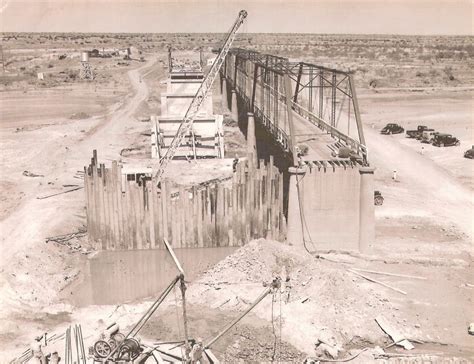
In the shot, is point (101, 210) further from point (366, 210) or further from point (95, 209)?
point (366, 210)

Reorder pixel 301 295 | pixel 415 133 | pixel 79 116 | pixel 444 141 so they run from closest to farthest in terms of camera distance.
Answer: pixel 301 295, pixel 444 141, pixel 415 133, pixel 79 116

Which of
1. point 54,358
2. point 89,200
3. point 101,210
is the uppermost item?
point 89,200

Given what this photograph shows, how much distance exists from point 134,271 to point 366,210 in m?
8.89

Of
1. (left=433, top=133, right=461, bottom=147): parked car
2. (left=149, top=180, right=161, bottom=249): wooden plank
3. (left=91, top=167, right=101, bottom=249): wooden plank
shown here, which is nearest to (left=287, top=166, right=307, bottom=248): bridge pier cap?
(left=149, top=180, right=161, bottom=249): wooden plank

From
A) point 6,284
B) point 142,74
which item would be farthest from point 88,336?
point 142,74

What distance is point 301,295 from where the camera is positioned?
1814 centimetres

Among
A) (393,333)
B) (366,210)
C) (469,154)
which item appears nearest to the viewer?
(393,333)

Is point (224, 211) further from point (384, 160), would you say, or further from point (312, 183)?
point (384, 160)

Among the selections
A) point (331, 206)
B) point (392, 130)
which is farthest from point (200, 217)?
point (392, 130)

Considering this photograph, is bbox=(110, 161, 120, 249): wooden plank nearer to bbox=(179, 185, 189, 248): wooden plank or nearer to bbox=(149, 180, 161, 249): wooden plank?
bbox=(149, 180, 161, 249): wooden plank

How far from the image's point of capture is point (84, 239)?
23.6 meters

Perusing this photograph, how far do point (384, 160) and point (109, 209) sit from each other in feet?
77.4

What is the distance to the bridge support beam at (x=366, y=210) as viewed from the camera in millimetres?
21344

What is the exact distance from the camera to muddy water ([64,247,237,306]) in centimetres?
2136
